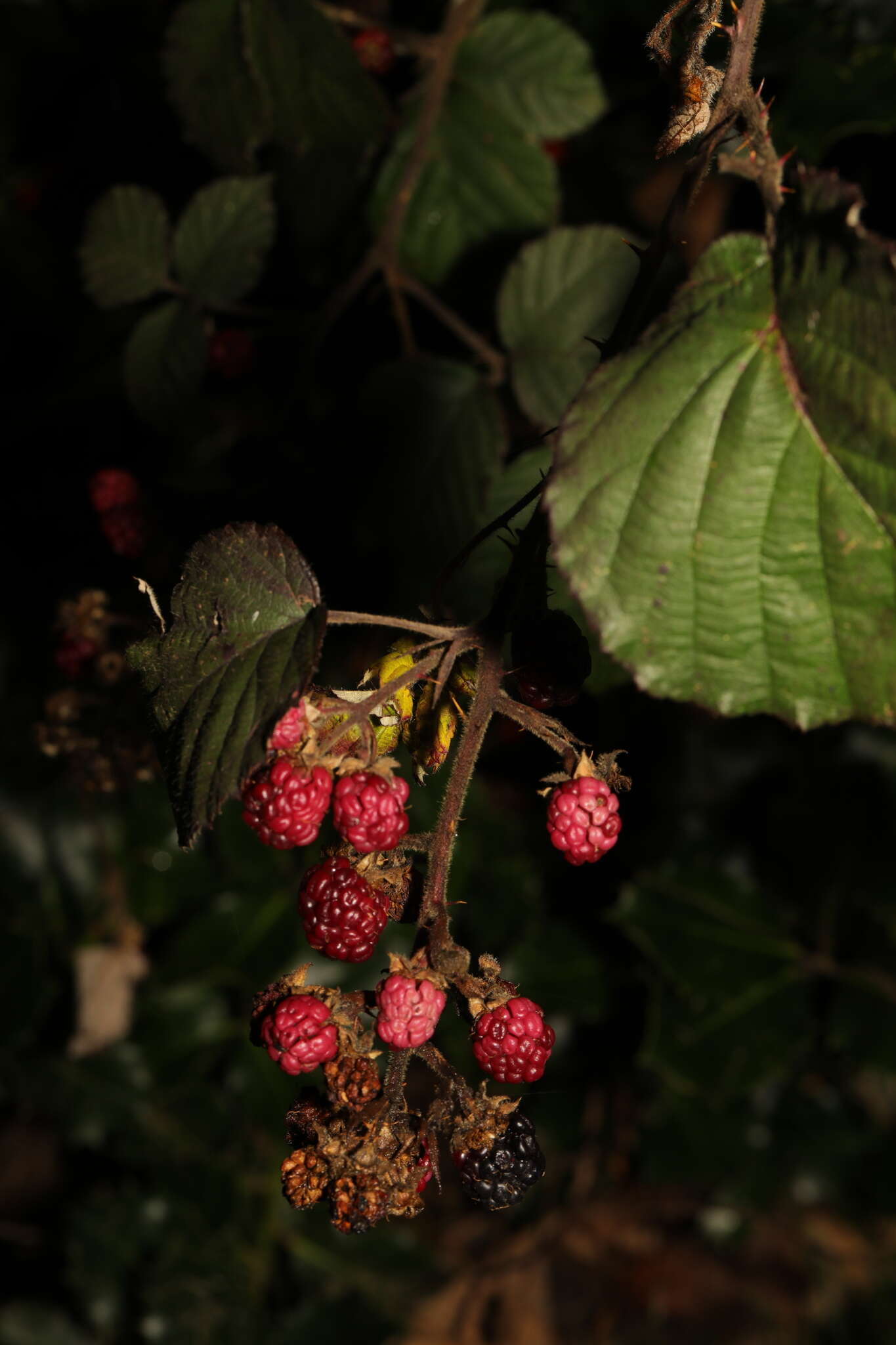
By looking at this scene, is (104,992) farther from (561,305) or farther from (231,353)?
(561,305)

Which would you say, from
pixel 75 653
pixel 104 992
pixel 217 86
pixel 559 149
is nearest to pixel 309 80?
pixel 217 86

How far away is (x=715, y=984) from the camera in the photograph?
156cm

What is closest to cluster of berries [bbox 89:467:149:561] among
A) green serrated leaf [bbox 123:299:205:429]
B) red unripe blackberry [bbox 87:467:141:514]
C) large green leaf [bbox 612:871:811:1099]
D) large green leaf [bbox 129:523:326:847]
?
red unripe blackberry [bbox 87:467:141:514]

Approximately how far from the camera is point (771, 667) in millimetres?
547

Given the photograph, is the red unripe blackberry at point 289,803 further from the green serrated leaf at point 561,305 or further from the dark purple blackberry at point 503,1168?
the green serrated leaf at point 561,305

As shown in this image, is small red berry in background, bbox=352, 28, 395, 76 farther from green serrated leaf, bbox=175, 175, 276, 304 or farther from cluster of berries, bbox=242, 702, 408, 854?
cluster of berries, bbox=242, 702, 408, 854

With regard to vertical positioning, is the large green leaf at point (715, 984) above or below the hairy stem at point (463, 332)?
below

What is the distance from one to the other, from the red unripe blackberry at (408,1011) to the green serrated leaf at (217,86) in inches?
36.7

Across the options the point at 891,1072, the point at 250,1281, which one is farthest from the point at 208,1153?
the point at 891,1072

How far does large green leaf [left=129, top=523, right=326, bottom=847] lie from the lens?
56 cm

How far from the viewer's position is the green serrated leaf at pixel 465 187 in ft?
3.82

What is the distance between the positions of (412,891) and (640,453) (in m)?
0.31

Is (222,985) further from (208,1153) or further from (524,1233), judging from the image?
(524,1233)

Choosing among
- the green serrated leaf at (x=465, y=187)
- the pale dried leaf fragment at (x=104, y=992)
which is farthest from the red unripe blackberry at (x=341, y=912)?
the pale dried leaf fragment at (x=104, y=992)
